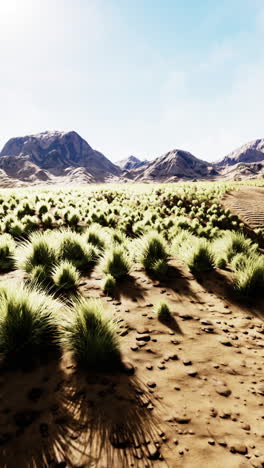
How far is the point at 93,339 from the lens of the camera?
2.95 m

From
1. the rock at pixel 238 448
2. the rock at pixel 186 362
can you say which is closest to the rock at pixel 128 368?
the rock at pixel 186 362

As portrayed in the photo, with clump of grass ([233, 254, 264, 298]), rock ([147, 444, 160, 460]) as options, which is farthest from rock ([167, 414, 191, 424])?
clump of grass ([233, 254, 264, 298])

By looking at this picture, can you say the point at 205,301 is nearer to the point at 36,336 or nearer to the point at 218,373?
the point at 218,373

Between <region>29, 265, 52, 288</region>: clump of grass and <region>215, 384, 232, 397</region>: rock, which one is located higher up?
<region>29, 265, 52, 288</region>: clump of grass

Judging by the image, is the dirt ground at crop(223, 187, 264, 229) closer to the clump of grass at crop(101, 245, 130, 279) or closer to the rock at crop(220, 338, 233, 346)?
the clump of grass at crop(101, 245, 130, 279)

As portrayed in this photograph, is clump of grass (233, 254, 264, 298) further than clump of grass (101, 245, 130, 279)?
No

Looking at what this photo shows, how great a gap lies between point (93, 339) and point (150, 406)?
0.95 meters

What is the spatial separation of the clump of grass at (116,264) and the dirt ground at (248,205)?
14.9 m

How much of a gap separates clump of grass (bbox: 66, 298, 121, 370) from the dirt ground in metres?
17.3

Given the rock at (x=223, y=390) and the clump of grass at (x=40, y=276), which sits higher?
the clump of grass at (x=40, y=276)

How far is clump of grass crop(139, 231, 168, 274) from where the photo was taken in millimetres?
6257

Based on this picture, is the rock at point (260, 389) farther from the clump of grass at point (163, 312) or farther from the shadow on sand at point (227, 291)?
the shadow on sand at point (227, 291)

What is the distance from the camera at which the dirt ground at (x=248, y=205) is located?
18442 millimetres

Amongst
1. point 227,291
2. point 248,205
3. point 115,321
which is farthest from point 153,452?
point 248,205
